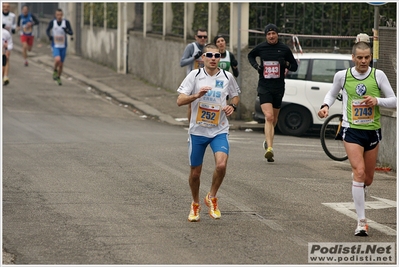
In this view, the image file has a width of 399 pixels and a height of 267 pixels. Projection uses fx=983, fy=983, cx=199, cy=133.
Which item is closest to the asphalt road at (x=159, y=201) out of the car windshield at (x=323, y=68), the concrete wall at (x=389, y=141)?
the concrete wall at (x=389, y=141)

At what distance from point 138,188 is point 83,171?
1504 millimetres

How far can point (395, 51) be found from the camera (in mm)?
14188

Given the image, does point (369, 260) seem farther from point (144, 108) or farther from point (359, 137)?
point (144, 108)

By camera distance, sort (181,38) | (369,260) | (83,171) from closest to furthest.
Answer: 1. (369,260)
2. (83,171)
3. (181,38)

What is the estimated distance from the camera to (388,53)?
14.4 meters

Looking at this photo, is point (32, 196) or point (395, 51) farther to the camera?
point (395, 51)

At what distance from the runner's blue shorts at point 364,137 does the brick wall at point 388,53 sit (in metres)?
5.06

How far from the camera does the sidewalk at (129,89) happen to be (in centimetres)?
2191

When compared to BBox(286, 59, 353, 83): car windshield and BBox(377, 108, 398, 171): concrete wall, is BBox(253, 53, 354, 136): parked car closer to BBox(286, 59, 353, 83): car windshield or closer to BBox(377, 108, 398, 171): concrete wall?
BBox(286, 59, 353, 83): car windshield

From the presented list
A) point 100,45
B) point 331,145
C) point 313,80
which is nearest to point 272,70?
point 331,145

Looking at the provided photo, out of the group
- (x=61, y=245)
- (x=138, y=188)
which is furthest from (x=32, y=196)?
(x=61, y=245)

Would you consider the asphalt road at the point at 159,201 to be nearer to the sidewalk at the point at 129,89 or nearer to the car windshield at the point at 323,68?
the car windshield at the point at 323,68

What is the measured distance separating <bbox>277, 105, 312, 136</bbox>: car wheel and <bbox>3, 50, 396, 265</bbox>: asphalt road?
105cm

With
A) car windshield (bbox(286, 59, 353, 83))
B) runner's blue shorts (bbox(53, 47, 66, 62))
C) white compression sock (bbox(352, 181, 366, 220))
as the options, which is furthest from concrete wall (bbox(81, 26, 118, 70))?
white compression sock (bbox(352, 181, 366, 220))
